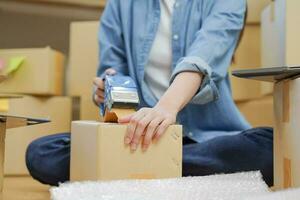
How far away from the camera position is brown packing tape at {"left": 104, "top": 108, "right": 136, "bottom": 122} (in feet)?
2.22

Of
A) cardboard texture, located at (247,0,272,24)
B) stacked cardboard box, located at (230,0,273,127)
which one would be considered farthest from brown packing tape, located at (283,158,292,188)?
cardboard texture, located at (247,0,272,24)

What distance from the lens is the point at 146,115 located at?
653 millimetres

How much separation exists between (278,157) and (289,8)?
48cm

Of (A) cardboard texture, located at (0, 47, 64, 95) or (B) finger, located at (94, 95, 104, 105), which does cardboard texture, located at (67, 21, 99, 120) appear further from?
(B) finger, located at (94, 95, 104, 105)

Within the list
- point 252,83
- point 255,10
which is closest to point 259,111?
point 252,83

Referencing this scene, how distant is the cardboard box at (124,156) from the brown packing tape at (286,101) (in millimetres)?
136

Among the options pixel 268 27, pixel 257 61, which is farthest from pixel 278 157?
pixel 257 61

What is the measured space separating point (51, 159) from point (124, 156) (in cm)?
29

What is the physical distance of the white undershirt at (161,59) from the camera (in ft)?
2.99

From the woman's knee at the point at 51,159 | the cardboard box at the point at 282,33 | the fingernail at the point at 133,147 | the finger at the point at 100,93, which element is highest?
the cardboard box at the point at 282,33

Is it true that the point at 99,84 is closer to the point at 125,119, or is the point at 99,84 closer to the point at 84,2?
the point at 125,119

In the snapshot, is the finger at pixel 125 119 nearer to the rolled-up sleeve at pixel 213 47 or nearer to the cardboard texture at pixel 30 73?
the rolled-up sleeve at pixel 213 47

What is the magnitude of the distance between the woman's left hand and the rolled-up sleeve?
12 cm

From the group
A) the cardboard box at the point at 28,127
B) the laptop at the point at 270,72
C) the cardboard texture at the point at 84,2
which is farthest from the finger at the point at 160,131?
the cardboard texture at the point at 84,2
